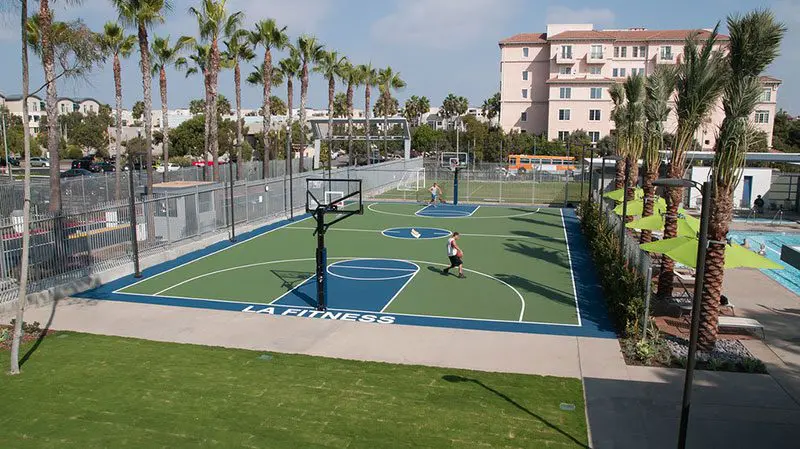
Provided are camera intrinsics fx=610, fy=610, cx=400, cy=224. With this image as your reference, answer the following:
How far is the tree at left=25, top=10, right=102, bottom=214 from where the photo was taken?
14.7 metres

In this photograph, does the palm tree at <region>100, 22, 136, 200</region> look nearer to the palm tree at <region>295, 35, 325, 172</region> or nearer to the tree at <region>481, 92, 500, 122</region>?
the palm tree at <region>295, 35, 325, 172</region>

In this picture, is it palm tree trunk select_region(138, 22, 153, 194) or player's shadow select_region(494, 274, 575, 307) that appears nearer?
player's shadow select_region(494, 274, 575, 307)

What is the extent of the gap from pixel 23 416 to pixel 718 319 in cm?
1531

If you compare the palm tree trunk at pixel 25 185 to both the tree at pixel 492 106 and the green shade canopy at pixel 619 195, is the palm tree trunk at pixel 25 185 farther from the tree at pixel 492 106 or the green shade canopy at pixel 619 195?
the tree at pixel 492 106

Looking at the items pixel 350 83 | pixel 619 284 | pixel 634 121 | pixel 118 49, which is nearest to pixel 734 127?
pixel 619 284

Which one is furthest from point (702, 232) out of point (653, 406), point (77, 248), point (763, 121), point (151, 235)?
point (763, 121)

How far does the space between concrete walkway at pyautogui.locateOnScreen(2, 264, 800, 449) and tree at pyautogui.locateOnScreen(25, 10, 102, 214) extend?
22.0ft

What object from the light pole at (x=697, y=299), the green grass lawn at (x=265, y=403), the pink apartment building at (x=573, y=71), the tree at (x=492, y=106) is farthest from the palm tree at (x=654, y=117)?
the tree at (x=492, y=106)

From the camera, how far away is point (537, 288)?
67.7 ft

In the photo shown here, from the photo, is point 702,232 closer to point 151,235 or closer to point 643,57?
point 151,235

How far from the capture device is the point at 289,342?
15273mm

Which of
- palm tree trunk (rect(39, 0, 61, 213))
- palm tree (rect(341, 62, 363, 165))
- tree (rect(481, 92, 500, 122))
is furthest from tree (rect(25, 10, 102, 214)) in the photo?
tree (rect(481, 92, 500, 122))

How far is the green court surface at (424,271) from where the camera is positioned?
18594 millimetres

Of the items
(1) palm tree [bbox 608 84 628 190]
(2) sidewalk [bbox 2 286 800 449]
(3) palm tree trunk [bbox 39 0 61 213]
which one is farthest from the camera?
(1) palm tree [bbox 608 84 628 190]
